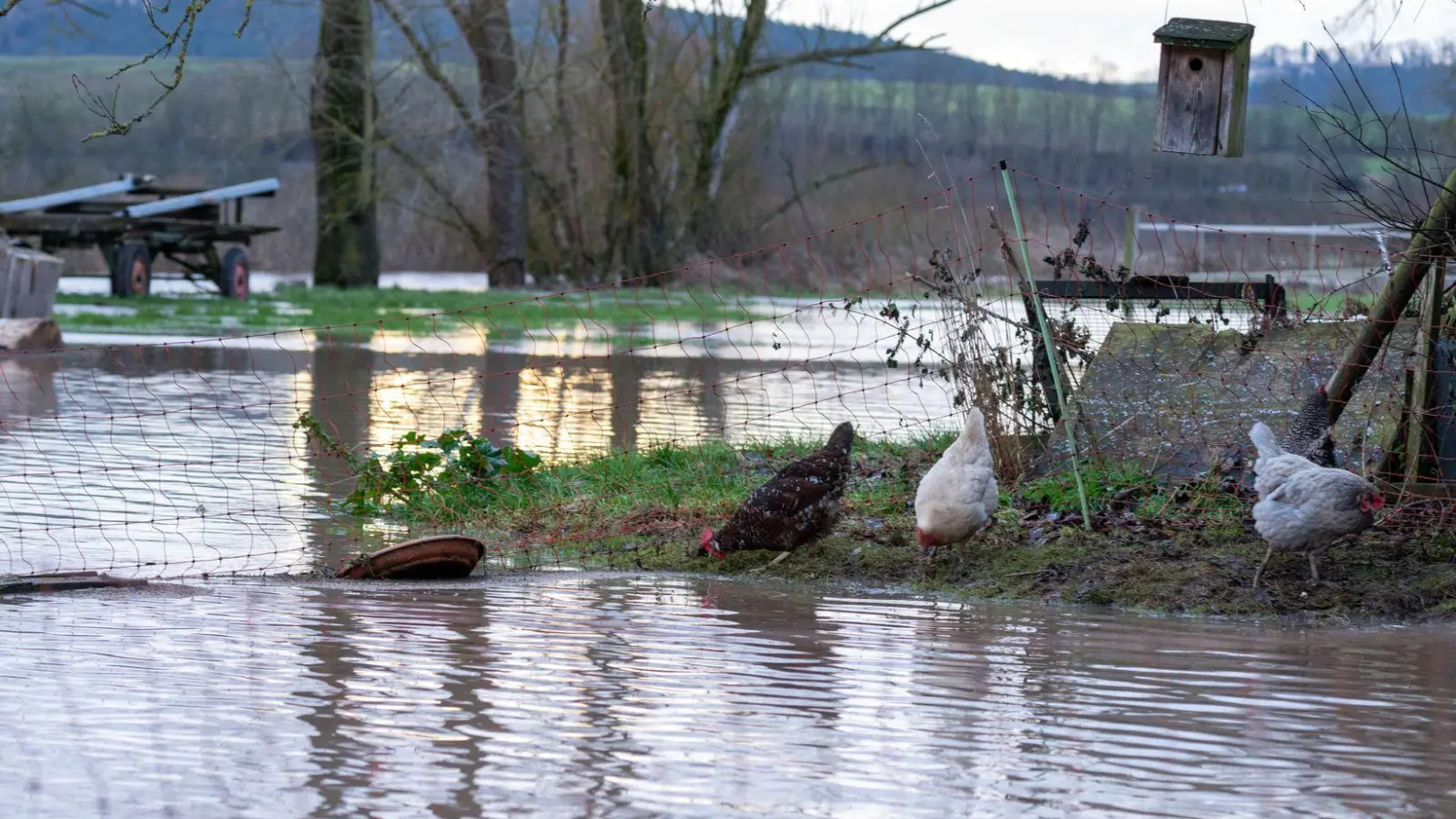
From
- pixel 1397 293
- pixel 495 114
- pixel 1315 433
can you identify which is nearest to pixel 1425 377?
pixel 1397 293

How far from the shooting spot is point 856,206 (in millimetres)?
37875

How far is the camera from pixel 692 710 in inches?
203

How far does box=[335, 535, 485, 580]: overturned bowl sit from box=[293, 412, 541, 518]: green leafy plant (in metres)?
1.76

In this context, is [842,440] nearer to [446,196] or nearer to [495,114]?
[495,114]

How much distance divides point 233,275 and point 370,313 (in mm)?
3624

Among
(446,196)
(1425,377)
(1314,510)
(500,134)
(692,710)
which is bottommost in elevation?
(692,710)

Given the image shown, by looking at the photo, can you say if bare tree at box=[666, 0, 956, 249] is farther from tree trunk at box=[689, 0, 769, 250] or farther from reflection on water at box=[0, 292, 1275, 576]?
reflection on water at box=[0, 292, 1275, 576]

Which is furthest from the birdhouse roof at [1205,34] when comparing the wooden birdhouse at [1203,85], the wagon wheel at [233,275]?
the wagon wheel at [233,275]

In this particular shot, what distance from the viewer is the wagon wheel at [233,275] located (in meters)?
27.4

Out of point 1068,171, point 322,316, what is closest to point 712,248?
point 1068,171

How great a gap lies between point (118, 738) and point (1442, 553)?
19.1 ft

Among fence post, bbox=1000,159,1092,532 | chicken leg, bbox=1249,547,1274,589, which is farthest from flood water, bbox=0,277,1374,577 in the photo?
chicken leg, bbox=1249,547,1274,589

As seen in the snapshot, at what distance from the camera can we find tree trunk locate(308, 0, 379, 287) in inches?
1238

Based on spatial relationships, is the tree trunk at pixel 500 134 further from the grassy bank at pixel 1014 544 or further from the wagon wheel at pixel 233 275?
the grassy bank at pixel 1014 544
